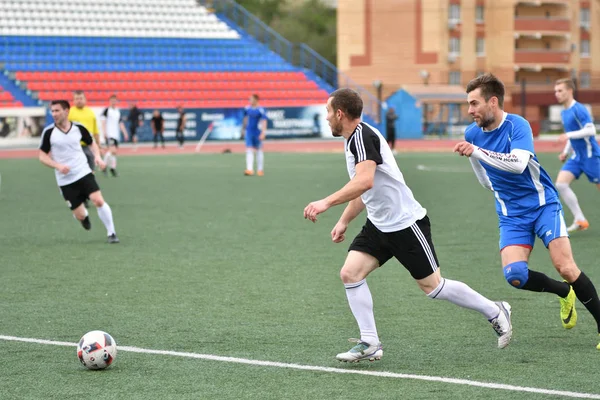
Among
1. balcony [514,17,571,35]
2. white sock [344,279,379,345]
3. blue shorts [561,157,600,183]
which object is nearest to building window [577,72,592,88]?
balcony [514,17,571,35]

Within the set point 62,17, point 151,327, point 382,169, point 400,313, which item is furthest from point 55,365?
point 62,17

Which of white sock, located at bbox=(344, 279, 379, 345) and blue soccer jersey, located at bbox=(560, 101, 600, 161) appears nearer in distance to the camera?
white sock, located at bbox=(344, 279, 379, 345)

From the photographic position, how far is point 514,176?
690cm

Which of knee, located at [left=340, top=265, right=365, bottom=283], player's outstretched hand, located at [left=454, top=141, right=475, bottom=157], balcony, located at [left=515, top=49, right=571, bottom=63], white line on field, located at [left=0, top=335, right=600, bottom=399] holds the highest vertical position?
player's outstretched hand, located at [left=454, top=141, right=475, bottom=157]

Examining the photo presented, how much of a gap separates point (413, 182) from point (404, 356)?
16.6 meters

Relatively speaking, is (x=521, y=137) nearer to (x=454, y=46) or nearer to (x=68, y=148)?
(x=68, y=148)

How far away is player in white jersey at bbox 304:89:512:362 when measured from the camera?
6.34 metres

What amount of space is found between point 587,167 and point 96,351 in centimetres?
876

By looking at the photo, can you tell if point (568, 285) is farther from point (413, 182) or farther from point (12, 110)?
point (12, 110)

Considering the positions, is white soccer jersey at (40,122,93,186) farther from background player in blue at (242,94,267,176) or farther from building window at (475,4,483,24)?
building window at (475,4,483,24)

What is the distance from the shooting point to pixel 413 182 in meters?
23.2

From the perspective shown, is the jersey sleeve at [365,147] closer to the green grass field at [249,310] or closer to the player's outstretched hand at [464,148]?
the player's outstretched hand at [464,148]

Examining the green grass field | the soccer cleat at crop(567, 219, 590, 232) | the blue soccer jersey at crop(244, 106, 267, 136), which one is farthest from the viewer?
the blue soccer jersey at crop(244, 106, 267, 136)

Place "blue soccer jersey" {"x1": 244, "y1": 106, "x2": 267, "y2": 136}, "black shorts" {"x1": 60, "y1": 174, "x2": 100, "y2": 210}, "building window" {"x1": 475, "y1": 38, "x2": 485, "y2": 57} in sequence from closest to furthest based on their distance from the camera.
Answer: "black shorts" {"x1": 60, "y1": 174, "x2": 100, "y2": 210} → "blue soccer jersey" {"x1": 244, "y1": 106, "x2": 267, "y2": 136} → "building window" {"x1": 475, "y1": 38, "x2": 485, "y2": 57}
